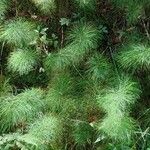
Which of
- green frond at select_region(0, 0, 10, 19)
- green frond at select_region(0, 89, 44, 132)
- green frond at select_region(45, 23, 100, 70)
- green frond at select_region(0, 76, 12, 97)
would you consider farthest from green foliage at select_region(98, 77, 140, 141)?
green frond at select_region(0, 0, 10, 19)

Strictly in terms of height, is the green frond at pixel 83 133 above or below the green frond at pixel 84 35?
below

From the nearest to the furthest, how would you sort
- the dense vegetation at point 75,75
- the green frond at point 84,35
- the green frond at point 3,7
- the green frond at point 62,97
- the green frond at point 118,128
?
the green frond at point 118,128, the dense vegetation at point 75,75, the green frond at point 62,97, the green frond at point 84,35, the green frond at point 3,7

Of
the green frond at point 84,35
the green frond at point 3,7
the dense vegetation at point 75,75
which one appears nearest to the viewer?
the dense vegetation at point 75,75

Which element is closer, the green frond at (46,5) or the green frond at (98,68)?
the green frond at (98,68)

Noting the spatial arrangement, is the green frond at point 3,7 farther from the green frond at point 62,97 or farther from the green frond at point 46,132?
the green frond at point 46,132

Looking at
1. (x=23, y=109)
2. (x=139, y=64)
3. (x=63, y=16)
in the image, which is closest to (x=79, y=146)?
(x=23, y=109)

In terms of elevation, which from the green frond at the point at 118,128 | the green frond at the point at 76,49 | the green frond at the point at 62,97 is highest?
the green frond at the point at 76,49

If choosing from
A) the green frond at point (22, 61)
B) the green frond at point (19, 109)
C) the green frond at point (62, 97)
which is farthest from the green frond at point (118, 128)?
the green frond at point (22, 61)
